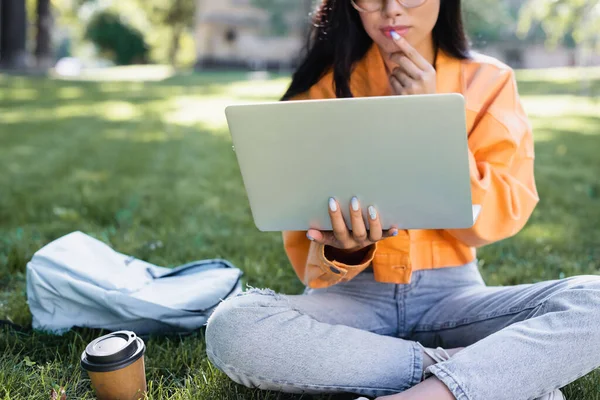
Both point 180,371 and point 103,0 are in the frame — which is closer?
point 180,371

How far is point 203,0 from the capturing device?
93.9 ft

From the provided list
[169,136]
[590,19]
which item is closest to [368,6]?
A: [169,136]

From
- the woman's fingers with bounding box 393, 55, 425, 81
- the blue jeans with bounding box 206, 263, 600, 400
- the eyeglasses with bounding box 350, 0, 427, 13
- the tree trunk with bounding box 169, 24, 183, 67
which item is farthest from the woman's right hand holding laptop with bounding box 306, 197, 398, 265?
the tree trunk with bounding box 169, 24, 183, 67

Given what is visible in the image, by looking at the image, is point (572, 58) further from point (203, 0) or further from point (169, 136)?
point (169, 136)

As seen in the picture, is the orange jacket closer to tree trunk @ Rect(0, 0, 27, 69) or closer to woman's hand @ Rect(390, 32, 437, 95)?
woman's hand @ Rect(390, 32, 437, 95)

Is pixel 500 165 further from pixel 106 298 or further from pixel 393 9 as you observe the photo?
pixel 106 298

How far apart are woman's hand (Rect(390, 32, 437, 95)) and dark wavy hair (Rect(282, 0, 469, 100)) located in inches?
10.7

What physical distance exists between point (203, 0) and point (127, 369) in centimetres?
2896

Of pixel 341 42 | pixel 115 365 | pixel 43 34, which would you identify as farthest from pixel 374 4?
pixel 43 34

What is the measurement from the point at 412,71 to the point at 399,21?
0.61 ft

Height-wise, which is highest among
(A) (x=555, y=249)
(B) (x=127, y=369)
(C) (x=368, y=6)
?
(C) (x=368, y=6)

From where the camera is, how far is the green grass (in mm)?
1745

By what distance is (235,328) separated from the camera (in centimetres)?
151

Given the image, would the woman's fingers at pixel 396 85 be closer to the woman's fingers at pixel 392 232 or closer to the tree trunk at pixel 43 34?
the woman's fingers at pixel 392 232
